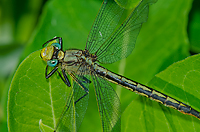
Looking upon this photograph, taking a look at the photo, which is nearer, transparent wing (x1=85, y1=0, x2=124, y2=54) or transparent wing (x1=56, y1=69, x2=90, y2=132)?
transparent wing (x1=56, y1=69, x2=90, y2=132)

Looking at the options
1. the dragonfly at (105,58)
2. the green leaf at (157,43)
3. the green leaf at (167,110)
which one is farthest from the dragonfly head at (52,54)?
the green leaf at (167,110)

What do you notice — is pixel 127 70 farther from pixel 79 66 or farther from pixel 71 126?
pixel 71 126

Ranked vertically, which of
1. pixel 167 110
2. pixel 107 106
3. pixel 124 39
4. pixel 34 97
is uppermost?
pixel 124 39

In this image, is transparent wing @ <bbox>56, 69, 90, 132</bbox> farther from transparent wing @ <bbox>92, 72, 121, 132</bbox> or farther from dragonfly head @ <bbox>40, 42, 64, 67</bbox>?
dragonfly head @ <bbox>40, 42, 64, 67</bbox>

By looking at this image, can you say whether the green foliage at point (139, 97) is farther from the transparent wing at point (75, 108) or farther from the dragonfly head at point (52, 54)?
the dragonfly head at point (52, 54)

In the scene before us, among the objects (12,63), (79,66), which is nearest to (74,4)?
(79,66)

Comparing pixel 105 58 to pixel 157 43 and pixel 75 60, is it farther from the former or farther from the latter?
pixel 157 43

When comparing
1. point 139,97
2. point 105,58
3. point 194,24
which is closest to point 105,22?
point 105,58

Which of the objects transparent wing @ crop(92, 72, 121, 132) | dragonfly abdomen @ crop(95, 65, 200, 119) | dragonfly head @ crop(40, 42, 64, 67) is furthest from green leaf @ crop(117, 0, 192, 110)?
dragonfly head @ crop(40, 42, 64, 67)
